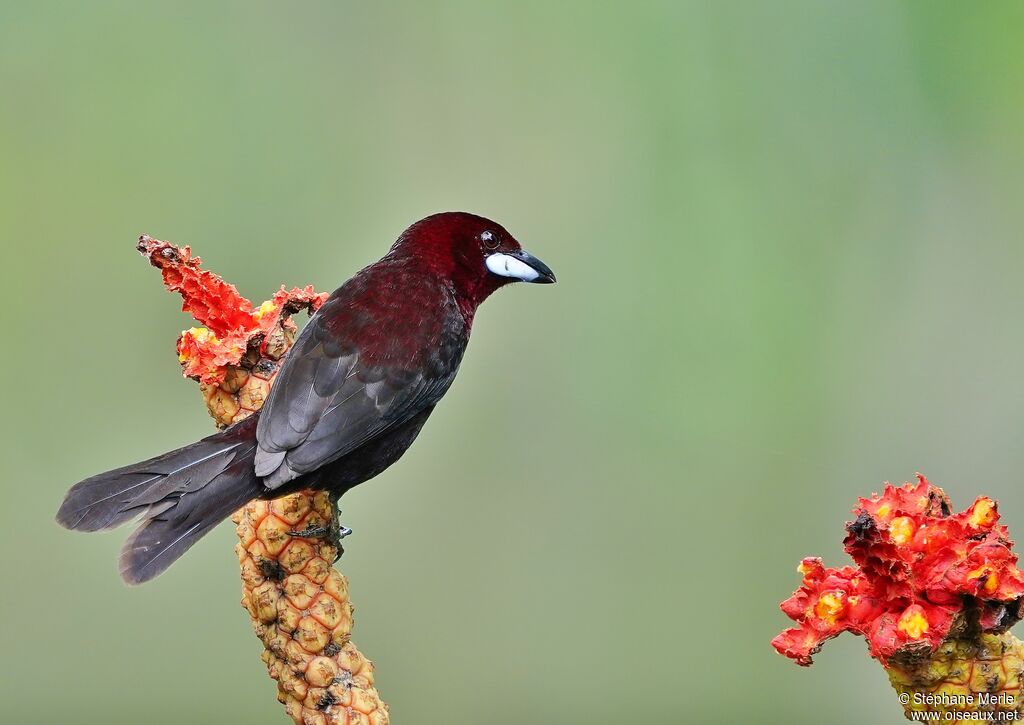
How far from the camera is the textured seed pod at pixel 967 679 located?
2.25ft

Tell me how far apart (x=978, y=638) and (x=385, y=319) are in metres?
0.90

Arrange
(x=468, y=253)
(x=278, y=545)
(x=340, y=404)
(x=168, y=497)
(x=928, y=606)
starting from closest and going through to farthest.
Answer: (x=928, y=606), (x=278, y=545), (x=168, y=497), (x=340, y=404), (x=468, y=253)

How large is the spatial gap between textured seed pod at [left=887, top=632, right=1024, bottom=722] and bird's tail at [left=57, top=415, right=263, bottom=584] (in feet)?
2.34

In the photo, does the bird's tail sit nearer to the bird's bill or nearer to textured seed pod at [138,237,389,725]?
textured seed pod at [138,237,389,725]

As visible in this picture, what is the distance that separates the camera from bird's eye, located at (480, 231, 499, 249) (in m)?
1.62

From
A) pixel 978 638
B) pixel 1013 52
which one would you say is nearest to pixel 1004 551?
pixel 978 638

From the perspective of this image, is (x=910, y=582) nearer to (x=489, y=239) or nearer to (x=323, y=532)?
(x=323, y=532)

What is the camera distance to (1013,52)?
215 centimetres

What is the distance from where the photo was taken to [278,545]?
1.01m

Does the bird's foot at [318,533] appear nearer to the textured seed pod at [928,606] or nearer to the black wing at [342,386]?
the black wing at [342,386]

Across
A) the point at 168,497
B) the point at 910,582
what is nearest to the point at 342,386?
the point at 168,497

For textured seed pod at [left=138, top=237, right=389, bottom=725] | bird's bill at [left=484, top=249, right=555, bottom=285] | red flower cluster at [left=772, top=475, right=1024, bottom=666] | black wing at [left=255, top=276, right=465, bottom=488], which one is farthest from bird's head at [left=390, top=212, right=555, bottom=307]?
red flower cluster at [left=772, top=475, right=1024, bottom=666]

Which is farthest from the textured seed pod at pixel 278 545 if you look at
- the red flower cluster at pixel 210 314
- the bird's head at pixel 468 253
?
the bird's head at pixel 468 253

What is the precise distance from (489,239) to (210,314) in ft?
2.06
